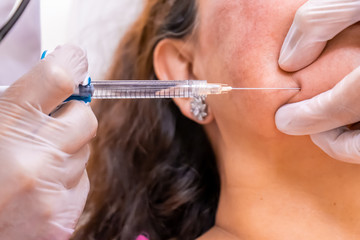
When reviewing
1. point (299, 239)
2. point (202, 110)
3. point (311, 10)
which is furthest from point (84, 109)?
point (299, 239)

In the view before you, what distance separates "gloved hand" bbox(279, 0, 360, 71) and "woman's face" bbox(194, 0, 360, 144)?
0.10ft

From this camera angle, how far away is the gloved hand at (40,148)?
76cm

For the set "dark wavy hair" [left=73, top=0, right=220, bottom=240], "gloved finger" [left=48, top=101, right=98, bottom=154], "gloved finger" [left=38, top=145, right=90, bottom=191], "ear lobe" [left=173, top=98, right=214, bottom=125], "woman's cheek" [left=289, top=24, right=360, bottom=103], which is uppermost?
"woman's cheek" [left=289, top=24, right=360, bottom=103]

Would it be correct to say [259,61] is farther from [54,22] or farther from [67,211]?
[54,22]

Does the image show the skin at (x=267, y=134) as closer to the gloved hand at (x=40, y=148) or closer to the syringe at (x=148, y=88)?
the syringe at (x=148, y=88)

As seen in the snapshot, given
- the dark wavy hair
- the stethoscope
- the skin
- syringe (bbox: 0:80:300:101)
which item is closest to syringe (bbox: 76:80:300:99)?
syringe (bbox: 0:80:300:101)

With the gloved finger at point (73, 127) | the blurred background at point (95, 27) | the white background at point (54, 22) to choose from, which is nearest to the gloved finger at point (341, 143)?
the gloved finger at point (73, 127)

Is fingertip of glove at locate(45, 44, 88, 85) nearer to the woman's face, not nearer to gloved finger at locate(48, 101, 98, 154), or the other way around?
gloved finger at locate(48, 101, 98, 154)

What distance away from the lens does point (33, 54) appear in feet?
5.32

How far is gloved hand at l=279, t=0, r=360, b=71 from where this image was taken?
810mm

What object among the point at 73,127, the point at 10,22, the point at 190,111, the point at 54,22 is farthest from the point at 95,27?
the point at 73,127

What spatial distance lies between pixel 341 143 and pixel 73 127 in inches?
25.4

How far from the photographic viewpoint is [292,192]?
3.49 feet

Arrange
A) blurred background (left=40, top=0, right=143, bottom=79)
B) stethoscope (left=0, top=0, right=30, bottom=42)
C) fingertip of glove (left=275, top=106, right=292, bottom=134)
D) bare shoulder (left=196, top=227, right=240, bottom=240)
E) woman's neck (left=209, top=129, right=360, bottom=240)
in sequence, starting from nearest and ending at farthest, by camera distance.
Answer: fingertip of glove (left=275, top=106, right=292, bottom=134), woman's neck (left=209, top=129, right=360, bottom=240), bare shoulder (left=196, top=227, right=240, bottom=240), stethoscope (left=0, top=0, right=30, bottom=42), blurred background (left=40, top=0, right=143, bottom=79)
